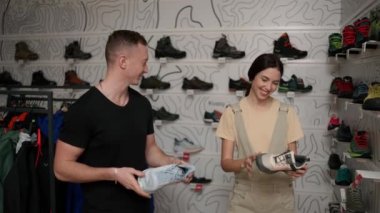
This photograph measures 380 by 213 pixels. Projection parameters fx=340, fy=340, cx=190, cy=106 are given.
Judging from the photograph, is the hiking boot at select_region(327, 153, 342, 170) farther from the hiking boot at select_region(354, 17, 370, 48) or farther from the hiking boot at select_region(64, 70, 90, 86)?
the hiking boot at select_region(64, 70, 90, 86)

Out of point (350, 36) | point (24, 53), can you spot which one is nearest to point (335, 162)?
point (350, 36)

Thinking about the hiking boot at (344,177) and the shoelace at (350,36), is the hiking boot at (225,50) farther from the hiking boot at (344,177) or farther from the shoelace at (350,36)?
the hiking boot at (344,177)

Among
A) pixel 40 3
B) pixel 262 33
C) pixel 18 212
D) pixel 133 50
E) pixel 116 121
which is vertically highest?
pixel 40 3

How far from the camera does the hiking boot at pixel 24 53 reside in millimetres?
4129

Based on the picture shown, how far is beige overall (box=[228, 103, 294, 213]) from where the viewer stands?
183cm

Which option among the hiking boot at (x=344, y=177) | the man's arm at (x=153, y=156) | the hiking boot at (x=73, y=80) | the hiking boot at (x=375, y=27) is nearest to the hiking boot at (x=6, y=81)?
the hiking boot at (x=73, y=80)

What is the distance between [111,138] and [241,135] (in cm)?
70

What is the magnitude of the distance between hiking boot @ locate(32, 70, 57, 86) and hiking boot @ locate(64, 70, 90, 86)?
0.20m

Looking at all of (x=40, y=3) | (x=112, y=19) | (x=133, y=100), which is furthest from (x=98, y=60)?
(x=133, y=100)

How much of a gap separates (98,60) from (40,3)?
3.55 ft

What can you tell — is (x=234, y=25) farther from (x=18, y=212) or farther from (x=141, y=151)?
(x=18, y=212)

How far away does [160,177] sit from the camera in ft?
4.89

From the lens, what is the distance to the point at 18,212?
2457mm

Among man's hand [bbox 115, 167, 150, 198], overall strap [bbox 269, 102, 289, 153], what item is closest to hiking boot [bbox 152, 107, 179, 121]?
overall strap [bbox 269, 102, 289, 153]
